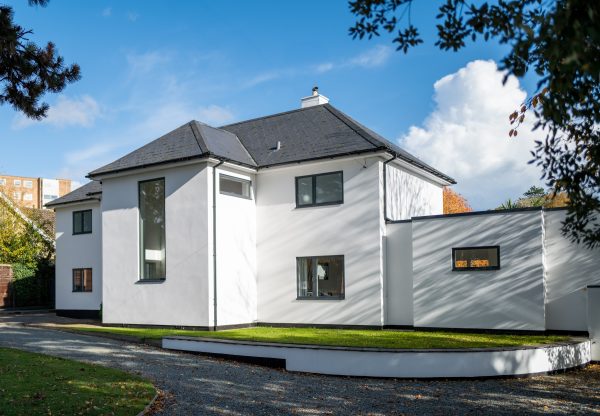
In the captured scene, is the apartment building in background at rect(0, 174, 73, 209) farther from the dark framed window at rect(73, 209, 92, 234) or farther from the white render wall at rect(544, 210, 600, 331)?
the white render wall at rect(544, 210, 600, 331)

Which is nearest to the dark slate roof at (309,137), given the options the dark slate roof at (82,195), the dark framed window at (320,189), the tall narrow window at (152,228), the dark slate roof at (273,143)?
the dark slate roof at (273,143)

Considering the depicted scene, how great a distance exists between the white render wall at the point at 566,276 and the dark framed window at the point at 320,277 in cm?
585

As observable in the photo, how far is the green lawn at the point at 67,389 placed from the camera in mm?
7480

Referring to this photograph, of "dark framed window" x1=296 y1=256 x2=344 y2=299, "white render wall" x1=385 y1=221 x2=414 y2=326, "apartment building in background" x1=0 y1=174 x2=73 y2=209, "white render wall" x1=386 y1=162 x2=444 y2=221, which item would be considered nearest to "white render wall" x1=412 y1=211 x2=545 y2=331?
"white render wall" x1=385 y1=221 x2=414 y2=326

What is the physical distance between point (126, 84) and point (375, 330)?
31.8 ft

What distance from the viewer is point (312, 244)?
17.7 m

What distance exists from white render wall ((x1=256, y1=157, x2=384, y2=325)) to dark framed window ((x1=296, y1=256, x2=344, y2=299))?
0.19 m

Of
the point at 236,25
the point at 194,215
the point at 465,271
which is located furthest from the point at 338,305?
the point at 236,25

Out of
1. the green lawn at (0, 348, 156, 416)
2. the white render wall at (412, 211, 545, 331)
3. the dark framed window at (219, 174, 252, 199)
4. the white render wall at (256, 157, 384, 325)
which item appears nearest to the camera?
the green lawn at (0, 348, 156, 416)

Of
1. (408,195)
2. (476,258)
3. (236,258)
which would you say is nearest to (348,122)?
(408,195)

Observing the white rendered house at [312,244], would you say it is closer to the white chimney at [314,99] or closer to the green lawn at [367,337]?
the green lawn at [367,337]

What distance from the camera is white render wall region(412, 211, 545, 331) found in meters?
14.4

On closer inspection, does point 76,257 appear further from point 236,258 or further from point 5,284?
point 236,258

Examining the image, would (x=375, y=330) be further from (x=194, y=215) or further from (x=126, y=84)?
(x=126, y=84)
